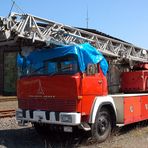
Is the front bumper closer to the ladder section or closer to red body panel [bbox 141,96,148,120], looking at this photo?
the ladder section

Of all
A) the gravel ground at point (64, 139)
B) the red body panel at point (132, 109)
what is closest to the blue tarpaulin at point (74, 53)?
the red body panel at point (132, 109)

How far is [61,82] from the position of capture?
392 inches

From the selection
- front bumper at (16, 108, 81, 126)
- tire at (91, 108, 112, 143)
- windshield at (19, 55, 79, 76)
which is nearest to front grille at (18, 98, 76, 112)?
front bumper at (16, 108, 81, 126)

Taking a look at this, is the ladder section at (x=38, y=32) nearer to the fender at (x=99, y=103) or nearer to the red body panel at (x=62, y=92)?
the red body panel at (x=62, y=92)

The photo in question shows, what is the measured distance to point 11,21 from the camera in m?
10.4

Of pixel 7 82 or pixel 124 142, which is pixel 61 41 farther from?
pixel 7 82

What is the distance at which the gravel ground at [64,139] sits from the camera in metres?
10.3

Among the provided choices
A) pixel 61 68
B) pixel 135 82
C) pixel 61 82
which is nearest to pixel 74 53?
pixel 61 68

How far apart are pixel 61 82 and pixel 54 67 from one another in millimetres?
582

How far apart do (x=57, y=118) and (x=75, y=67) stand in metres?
1.36

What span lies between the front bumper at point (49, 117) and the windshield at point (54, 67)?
1.04m

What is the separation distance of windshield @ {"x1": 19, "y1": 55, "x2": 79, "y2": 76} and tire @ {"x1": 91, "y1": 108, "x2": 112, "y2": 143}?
1.45m

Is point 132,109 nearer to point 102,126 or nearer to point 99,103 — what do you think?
point 102,126

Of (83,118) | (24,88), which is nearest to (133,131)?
(83,118)
